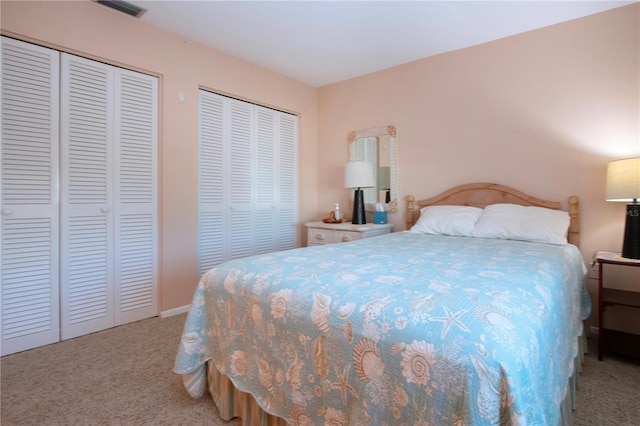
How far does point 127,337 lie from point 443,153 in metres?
3.03

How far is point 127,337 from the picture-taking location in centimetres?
233

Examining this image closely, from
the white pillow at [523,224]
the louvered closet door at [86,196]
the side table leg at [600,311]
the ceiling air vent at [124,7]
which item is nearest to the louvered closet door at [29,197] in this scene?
the louvered closet door at [86,196]

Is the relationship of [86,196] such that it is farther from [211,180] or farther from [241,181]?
[241,181]

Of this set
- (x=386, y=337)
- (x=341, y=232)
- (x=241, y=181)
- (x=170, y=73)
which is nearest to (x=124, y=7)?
(x=170, y=73)

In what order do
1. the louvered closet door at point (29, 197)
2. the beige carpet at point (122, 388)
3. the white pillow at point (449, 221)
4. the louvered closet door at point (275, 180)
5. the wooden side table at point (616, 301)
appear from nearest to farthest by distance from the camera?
the beige carpet at point (122, 388), the wooden side table at point (616, 301), the louvered closet door at point (29, 197), the white pillow at point (449, 221), the louvered closet door at point (275, 180)

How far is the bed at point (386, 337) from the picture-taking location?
2.56 ft

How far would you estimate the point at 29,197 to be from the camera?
6.97ft

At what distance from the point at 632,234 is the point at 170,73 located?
3527 mm

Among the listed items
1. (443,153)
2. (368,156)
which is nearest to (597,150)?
(443,153)

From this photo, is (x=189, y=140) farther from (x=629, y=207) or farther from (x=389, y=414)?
(x=629, y=207)

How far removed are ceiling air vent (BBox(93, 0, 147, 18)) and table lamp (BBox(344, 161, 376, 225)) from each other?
7.03ft

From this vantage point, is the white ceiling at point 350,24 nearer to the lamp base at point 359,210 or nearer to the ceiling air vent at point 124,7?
the ceiling air vent at point 124,7

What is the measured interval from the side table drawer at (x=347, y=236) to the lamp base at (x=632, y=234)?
183 cm

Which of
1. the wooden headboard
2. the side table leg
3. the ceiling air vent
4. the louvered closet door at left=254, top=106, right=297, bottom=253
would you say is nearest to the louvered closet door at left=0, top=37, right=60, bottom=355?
the ceiling air vent
